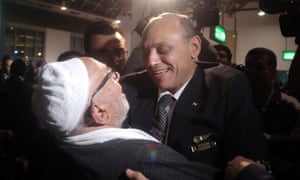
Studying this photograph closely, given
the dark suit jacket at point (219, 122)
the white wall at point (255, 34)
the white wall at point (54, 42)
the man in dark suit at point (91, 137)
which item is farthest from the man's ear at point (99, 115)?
the white wall at point (54, 42)

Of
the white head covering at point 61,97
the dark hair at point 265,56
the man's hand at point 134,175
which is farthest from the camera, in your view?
the dark hair at point 265,56

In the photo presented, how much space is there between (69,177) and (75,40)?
38.6ft

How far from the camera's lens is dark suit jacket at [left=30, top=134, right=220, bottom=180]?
97 cm

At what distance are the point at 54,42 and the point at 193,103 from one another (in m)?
11.0

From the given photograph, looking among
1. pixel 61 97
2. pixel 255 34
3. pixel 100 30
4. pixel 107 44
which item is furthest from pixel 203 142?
pixel 255 34

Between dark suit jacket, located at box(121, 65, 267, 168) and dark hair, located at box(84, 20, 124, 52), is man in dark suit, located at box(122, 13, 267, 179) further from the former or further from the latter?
dark hair, located at box(84, 20, 124, 52)

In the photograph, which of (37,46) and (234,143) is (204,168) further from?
(37,46)

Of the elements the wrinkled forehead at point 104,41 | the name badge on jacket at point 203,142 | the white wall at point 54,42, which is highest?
the white wall at point 54,42

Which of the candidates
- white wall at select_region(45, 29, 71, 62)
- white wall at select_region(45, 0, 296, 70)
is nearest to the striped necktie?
white wall at select_region(45, 0, 296, 70)

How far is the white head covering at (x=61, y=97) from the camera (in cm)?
104

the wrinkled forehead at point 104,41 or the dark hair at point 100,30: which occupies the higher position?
the dark hair at point 100,30

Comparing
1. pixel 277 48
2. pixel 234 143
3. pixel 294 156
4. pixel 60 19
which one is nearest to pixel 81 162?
pixel 234 143

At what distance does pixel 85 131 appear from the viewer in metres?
1.11

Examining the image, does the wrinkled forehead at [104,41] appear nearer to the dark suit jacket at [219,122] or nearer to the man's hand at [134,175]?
the dark suit jacket at [219,122]
